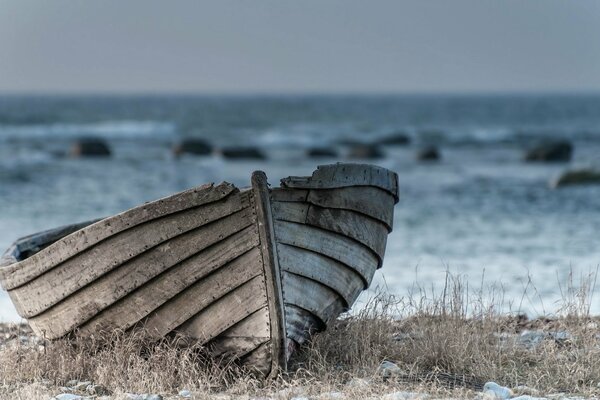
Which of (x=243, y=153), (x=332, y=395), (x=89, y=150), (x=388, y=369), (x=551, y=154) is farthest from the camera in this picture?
(x=89, y=150)

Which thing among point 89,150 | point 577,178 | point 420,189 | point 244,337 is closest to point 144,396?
point 244,337

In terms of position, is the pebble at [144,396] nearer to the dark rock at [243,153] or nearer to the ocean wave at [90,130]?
the dark rock at [243,153]

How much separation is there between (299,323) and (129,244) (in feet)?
3.89

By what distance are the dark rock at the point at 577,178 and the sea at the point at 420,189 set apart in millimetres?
442

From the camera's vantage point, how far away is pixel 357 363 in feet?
21.7

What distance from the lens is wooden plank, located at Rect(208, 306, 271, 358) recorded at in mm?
5906

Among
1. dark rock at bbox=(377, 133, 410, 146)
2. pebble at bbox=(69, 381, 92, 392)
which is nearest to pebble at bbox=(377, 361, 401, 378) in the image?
pebble at bbox=(69, 381, 92, 392)

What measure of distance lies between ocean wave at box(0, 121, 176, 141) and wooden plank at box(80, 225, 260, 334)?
4462cm

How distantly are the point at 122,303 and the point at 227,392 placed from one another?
893mm

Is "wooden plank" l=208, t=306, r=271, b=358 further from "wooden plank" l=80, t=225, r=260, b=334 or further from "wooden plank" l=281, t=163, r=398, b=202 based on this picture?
"wooden plank" l=281, t=163, r=398, b=202

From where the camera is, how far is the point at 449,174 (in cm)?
3080

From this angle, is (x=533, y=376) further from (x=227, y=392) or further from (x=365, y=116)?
(x=365, y=116)

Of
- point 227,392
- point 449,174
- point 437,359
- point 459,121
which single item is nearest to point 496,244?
point 437,359

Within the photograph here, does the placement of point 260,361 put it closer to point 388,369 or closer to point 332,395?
point 332,395
